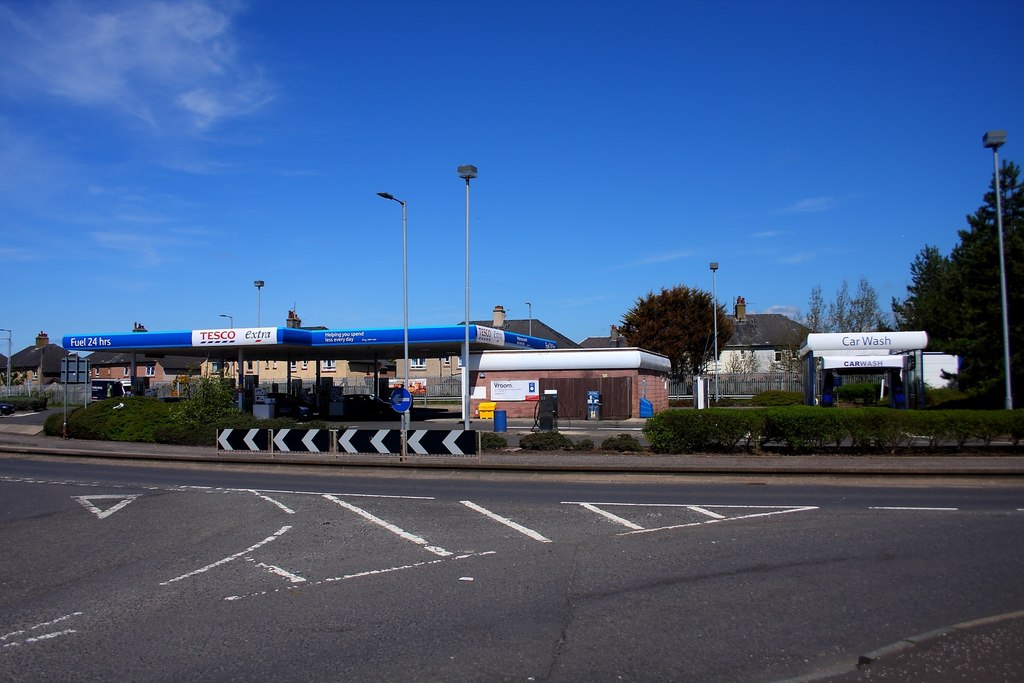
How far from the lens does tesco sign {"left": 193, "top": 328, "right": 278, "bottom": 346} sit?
4009 cm

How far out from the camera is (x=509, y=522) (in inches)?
468

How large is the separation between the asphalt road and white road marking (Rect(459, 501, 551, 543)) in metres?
0.08

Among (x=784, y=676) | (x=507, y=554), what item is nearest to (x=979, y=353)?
(x=507, y=554)

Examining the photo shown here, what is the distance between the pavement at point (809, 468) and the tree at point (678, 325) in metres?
34.8

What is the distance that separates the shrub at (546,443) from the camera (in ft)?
79.4

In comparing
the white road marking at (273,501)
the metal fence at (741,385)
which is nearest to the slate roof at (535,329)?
the metal fence at (741,385)

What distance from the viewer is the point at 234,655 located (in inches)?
244

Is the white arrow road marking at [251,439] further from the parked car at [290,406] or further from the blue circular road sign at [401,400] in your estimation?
the parked car at [290,406]

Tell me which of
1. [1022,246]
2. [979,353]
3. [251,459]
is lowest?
[251,459]

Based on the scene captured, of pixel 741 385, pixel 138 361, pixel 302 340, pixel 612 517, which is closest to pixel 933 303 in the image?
pixel 741 385

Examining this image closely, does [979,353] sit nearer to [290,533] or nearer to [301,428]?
[301,428]

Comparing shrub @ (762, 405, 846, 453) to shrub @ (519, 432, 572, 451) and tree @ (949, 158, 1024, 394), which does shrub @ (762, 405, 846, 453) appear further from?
tree @ (949, 158, 1024, 394)

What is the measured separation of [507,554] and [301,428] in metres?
16.4

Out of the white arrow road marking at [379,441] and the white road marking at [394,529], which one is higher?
the white arrow road marking at [379,441]
